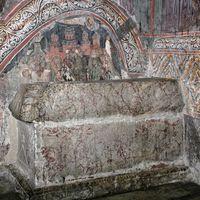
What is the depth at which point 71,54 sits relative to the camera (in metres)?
3.41

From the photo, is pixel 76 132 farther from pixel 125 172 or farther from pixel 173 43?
pixel 173 43

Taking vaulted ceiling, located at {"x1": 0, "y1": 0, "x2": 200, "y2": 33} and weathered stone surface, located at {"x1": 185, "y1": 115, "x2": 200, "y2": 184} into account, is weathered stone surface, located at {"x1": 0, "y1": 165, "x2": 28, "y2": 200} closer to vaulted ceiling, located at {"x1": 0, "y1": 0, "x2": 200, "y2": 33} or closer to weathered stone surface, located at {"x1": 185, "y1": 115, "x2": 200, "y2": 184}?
vaulted ceiling, located at {"x1": 0, "y1": 0, "x2": 200, "y2": 33}

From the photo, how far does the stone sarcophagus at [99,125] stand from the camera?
9.33ft

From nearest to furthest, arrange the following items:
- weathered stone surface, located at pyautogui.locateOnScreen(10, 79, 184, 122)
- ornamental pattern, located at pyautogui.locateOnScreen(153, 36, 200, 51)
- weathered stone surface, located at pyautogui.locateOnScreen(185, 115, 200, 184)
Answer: weathered stone surface, located at pyautogui.locateOnScreen(10, 79, 184, 122) → ornamental pattern, located at pyautogui.locateOnScreen(153, 36, 200, 51) → weathered stone surface, located at pyautogui.locateOnScreen(185, 115, 200, 184)

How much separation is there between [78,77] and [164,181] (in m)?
1.27

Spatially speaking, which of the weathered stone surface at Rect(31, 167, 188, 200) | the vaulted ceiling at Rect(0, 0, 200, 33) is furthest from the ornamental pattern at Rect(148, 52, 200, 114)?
the weathered stone surface at Rect(31, 167, 188, 200)

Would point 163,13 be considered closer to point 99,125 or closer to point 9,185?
point 99,125

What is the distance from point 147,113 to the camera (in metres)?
3.21

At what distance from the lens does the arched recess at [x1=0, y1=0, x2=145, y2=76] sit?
10.1ft

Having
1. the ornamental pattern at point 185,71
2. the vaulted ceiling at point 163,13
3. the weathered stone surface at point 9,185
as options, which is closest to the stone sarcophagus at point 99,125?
the ornamental pattern at point 185,71

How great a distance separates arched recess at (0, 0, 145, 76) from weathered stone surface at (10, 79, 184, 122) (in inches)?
16.6

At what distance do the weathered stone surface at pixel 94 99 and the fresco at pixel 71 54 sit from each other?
305 mm

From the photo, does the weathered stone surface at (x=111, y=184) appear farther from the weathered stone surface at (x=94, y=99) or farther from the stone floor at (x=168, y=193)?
the weathered stone surface at (x=94, y=99)

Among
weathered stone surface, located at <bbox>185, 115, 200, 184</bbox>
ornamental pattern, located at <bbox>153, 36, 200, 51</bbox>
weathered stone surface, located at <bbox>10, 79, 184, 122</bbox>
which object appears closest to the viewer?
weathered stone surface, located at <bbox>10, 79, 184, 122</bbox>
